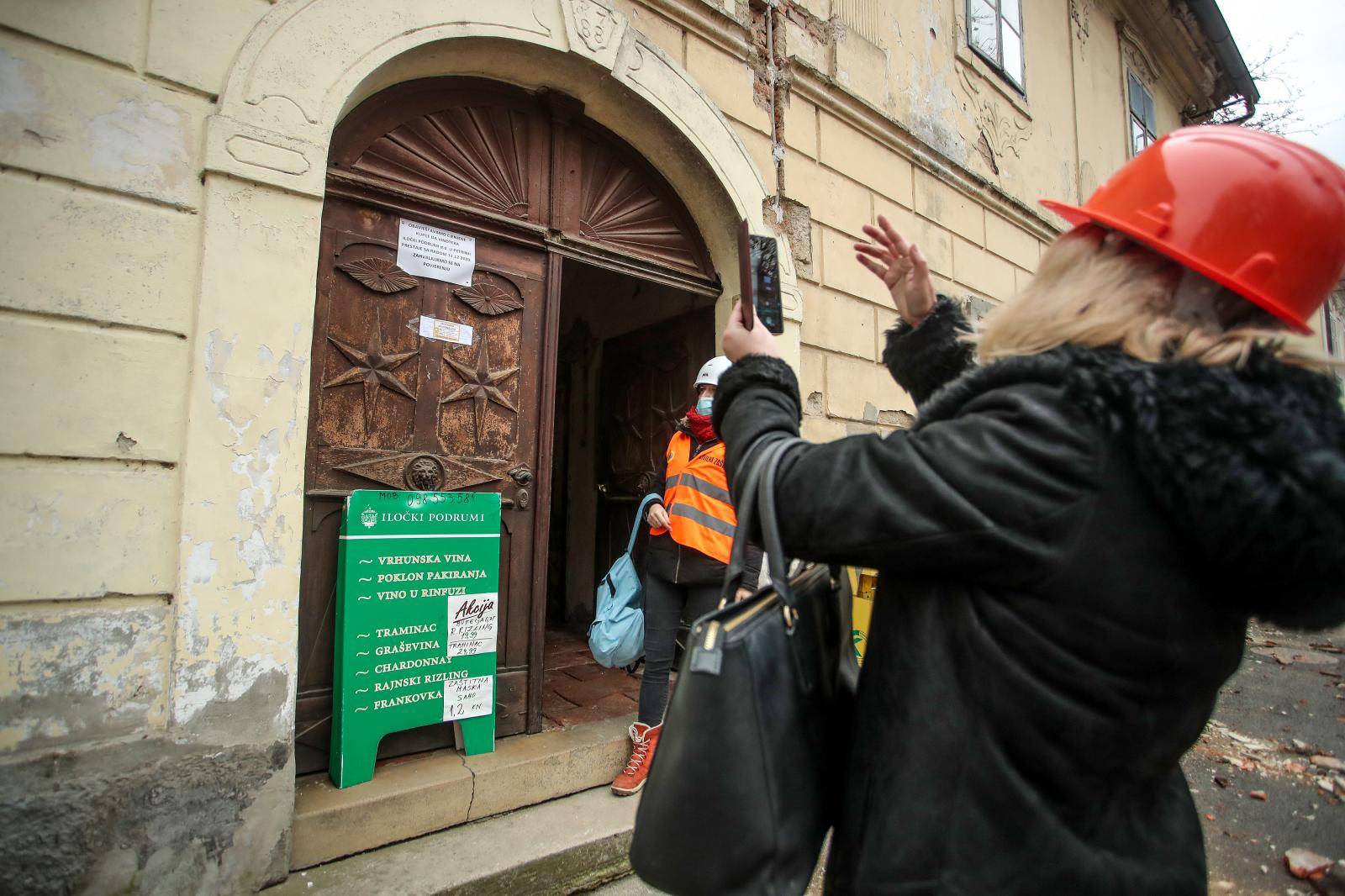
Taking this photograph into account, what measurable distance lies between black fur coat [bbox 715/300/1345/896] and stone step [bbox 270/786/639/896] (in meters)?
1.81

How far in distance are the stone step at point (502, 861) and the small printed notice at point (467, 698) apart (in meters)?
0.43

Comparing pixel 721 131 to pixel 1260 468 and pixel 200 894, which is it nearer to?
pixel 1260 468

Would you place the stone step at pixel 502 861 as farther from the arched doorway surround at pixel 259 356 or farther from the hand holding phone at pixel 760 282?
the hand holding phone at pixel 760 282

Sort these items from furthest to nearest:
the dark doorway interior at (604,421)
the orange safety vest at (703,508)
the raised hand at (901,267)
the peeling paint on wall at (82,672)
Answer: the dark doorway interior at (604,421)
the orange safety vest at (703,508)
the peeling paint on wall at (82,672)
the raised hand at (901,267)

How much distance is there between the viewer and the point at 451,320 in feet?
10.9

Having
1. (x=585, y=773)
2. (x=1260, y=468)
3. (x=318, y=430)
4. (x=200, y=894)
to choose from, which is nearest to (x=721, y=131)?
(x=318, y=430)

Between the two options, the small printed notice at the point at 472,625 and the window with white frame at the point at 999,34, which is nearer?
the small printed notice at the point at 472,625

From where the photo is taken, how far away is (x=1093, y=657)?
0.86 meters

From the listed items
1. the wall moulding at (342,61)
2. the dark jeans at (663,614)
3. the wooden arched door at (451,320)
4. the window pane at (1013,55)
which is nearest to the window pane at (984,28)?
the window pane at (1013,55)

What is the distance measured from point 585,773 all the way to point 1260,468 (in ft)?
9.88

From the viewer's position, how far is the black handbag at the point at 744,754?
0.86 metres

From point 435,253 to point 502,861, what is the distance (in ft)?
8.47

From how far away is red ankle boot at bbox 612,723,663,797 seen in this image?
311 cm

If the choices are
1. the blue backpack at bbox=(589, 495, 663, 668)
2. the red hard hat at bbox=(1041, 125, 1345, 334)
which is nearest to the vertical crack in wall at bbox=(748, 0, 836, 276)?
the blue backpack at bbox=(589, 495, 663, 668)
